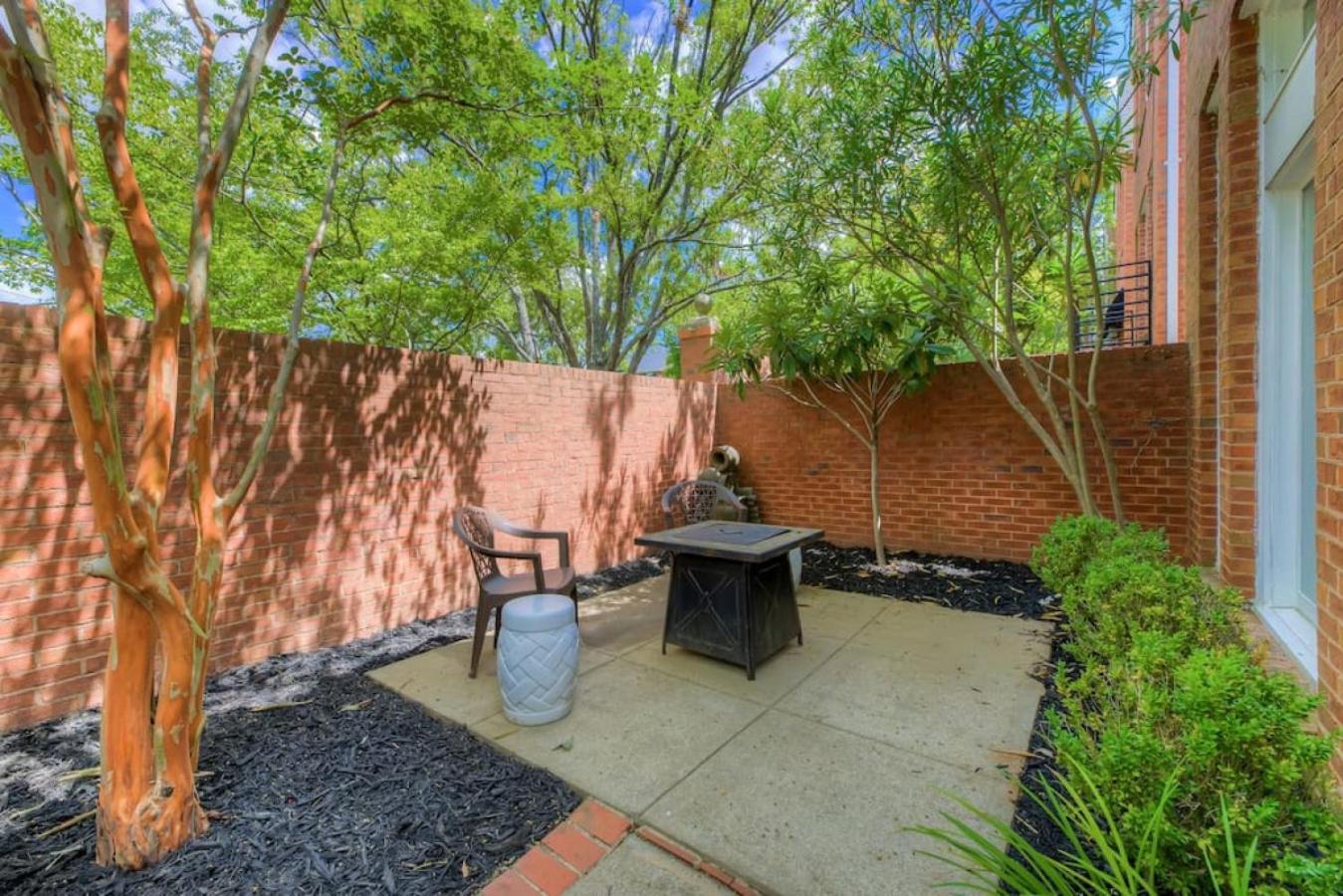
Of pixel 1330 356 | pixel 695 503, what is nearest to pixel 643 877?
pixel 1330 356

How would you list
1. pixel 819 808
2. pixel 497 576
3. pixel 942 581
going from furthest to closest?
1. pixel 942 581
2. pixel 497 576
3. pixel 819 808

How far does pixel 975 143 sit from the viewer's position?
3654 millimetres

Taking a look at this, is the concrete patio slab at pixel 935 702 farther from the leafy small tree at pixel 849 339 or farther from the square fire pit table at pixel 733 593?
the leafy small tree at pixel 849 339

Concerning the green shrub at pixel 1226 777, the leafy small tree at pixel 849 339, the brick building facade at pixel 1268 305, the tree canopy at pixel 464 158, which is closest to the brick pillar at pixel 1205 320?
the brick building facade at pixel 1268 305

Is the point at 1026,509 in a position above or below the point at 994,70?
below

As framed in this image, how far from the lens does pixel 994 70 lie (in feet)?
11.1

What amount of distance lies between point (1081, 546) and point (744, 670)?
6.75 feet

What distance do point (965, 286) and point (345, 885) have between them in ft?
16.7

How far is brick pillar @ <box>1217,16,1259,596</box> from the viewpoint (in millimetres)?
2732

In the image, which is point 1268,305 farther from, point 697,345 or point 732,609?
point 697,345

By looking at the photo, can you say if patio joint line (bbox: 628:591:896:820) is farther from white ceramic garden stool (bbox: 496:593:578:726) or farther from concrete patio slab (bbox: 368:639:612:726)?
concrete patio slab (bbox: 368:639:612:726)

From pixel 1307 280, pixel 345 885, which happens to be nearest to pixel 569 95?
pixel 1307 280

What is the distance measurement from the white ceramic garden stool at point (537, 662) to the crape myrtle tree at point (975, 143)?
3397mm

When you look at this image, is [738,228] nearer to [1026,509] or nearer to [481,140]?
[481,140]
